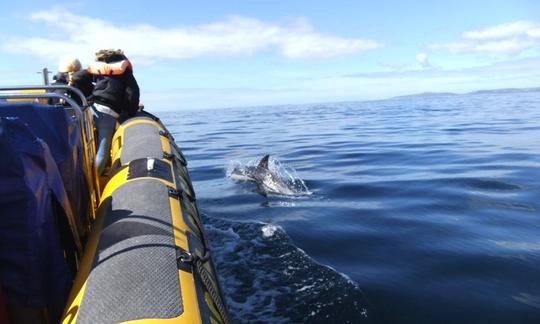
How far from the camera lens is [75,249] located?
308cm

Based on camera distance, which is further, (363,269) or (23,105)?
(363,269)

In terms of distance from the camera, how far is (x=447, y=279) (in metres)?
4.70

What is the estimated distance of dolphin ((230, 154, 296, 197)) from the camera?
29.8 ft

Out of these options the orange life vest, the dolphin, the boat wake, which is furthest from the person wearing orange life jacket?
the dolphin

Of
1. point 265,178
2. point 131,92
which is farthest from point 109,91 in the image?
point 265,178

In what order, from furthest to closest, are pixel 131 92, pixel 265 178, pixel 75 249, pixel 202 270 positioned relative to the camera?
1. pixel 265 178
2. pixel 131 92
3. pixel 75 249
4. pixel 202 270

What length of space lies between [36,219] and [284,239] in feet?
12.8

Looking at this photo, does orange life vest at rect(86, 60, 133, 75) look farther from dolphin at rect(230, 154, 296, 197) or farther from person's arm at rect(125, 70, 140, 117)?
dolphin at rect(230, 154, 296, 197)

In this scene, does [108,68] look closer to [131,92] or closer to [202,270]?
[131,92]

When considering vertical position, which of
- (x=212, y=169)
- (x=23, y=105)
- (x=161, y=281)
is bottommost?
(x=212, y=169)

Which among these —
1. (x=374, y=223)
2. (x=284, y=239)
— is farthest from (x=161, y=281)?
(x=374, y=223)

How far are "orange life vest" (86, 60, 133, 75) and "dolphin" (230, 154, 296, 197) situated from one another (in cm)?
368

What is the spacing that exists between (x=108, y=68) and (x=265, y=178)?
14.2 feet

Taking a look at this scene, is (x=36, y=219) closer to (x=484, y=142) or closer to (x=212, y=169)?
(x=212, y=169)
